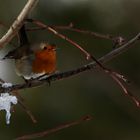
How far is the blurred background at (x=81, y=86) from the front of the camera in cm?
492

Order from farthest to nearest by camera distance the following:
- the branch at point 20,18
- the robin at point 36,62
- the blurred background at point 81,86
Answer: the blurred background at point 81,86
the robin at point 36,62
the branch at point 20,18

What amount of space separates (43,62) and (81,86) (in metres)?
3.08

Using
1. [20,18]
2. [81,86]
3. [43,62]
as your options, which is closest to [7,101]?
[20,18]

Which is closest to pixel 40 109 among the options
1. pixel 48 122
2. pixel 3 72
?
pixel 48 122

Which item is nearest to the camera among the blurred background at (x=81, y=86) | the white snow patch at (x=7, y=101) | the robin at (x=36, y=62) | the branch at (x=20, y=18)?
the branch at (x=20, y=18)

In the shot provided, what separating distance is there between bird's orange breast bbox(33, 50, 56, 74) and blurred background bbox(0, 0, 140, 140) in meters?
2.47

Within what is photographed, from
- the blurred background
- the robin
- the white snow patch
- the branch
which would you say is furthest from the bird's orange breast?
the blurred background

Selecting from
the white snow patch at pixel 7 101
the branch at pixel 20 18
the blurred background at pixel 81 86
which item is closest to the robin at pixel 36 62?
the white snow patch at pixel 7 101

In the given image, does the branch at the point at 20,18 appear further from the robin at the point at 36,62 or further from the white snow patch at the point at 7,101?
the robin at the point at 36,62

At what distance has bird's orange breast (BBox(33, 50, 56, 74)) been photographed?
7.20ft

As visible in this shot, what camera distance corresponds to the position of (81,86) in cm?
528

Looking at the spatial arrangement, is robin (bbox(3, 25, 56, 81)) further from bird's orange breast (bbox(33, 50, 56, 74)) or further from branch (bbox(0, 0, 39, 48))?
branch (bbox(0, 0, 39, 48))

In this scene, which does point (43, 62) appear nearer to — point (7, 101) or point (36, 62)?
point (36, 62)

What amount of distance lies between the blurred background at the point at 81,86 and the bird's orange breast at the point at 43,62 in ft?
8.11
